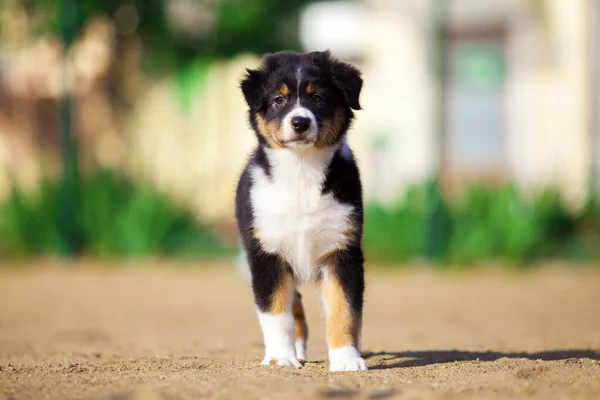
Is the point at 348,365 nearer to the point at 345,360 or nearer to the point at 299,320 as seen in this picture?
the point at 345,360

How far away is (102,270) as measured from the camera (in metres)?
11.1

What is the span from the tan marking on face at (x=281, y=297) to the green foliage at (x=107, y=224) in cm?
720

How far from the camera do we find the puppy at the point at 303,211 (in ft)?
15.4

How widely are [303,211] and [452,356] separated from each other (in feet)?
4.53

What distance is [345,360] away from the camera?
4609 millimetres

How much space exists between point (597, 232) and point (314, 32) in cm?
642

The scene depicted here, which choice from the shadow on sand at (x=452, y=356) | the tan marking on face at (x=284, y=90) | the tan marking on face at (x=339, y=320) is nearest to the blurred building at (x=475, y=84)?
the shadow on sand at (x=452, y=356)

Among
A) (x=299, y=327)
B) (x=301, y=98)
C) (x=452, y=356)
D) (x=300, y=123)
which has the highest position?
(x=301, y=98)

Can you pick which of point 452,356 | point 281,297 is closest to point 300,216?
point 281,297

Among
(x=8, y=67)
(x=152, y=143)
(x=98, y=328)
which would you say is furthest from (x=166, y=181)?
(x=98, y=328)

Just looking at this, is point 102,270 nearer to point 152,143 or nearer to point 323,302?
point 152,143

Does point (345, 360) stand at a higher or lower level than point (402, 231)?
higher

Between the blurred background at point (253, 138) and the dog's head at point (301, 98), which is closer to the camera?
the dog's head at point (301, 98)

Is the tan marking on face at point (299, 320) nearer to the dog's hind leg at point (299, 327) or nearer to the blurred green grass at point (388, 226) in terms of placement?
the dog's hind leg at point (299, 327)
